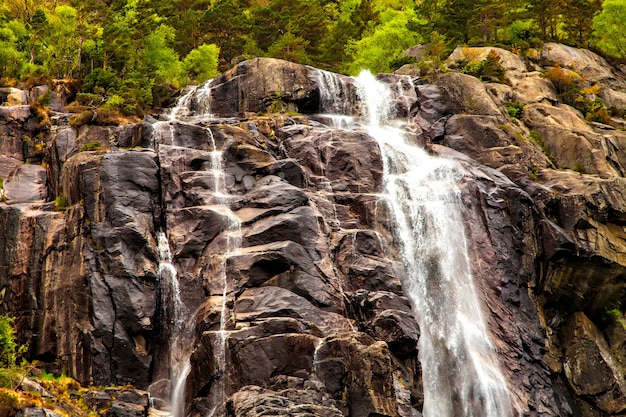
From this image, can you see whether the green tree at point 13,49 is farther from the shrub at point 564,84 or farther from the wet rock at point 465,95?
the shrub at point 564,84


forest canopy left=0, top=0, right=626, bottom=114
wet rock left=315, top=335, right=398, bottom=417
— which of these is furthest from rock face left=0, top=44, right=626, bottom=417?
forest canopy left=0, top=0, right=626, bottom=114

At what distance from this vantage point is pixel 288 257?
26141mm

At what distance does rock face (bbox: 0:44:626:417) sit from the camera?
23.3 m

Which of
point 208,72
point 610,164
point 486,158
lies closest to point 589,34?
point 610,164

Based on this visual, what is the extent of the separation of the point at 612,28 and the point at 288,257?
44198 mm

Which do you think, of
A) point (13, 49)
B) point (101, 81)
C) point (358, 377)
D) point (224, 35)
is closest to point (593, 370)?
point (358, 377)

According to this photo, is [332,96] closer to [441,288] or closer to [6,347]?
[441,288]

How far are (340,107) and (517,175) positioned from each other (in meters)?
12.6

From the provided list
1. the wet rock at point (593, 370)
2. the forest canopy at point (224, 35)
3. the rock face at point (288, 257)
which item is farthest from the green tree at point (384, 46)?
the wet rock at point (593, 370)

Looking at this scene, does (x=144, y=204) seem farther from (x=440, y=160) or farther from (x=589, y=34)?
(x=589, y=34)

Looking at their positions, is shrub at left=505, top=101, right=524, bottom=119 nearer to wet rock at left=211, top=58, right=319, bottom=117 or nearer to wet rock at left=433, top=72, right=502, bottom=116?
wet rock at left=433, top=72, right=502, bottom=116

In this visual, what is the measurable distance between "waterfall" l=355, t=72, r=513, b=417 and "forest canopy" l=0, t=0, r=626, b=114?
18.0 m

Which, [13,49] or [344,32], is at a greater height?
[344,32]

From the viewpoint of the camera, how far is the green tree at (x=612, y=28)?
5647 centimetres
